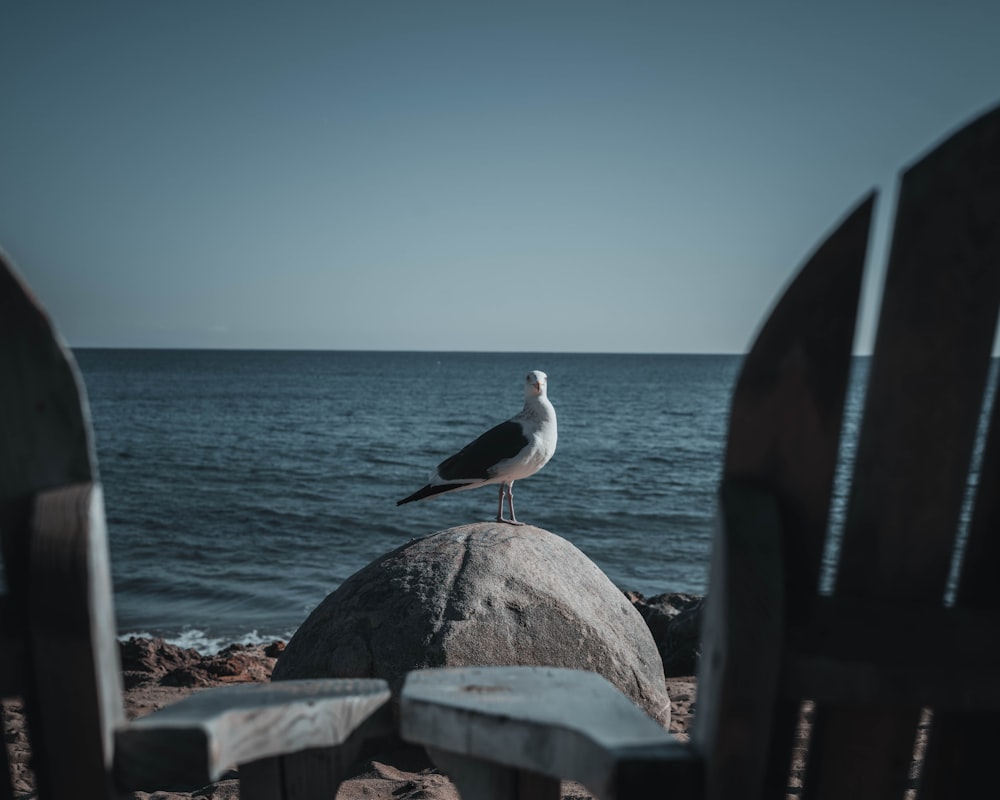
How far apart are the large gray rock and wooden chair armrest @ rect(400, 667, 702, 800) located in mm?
2823

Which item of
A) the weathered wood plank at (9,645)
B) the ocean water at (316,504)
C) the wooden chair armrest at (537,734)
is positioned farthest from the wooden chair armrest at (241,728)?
the ocean water at (316,504)

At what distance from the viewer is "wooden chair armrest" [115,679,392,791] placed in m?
1.46

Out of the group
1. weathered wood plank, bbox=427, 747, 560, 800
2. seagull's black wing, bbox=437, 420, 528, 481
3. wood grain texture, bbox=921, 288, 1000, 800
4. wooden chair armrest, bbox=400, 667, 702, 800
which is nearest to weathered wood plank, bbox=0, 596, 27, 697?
wooden chair armrest, bbox=400, 667, 702, 800

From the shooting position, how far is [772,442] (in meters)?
1.35

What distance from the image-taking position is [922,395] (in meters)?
1.33

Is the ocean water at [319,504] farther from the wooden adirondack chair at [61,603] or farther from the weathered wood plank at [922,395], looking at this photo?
the wooden adirondack chair at [61,603]

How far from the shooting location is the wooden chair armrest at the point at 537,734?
1.36 m

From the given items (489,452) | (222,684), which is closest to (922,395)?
(489,452)

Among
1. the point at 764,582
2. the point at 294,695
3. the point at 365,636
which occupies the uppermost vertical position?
the point at 764,582

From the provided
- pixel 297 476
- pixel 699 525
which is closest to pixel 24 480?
pixel 699 525

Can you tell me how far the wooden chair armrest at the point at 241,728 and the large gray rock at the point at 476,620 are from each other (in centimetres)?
Result: 284

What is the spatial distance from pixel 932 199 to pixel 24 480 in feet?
5.47

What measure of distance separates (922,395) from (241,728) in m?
1.44

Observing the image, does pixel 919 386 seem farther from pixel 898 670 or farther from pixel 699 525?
pixel 699 525
